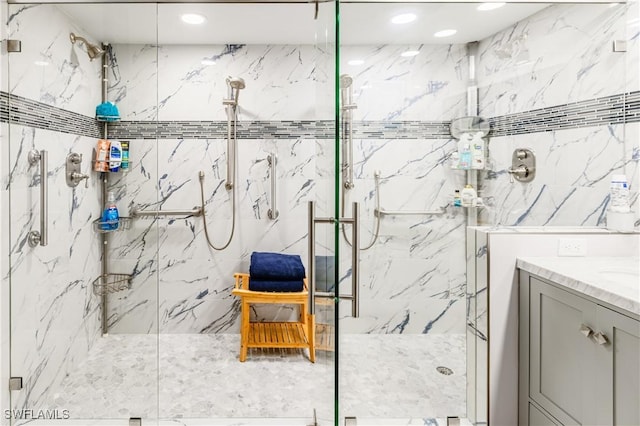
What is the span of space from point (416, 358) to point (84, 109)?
1.87 metres

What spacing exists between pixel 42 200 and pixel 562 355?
2284 millimetres

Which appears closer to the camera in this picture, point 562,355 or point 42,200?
point 562,355

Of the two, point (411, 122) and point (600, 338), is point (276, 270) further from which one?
point (600, 338)

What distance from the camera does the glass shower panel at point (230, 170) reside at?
2562 millimetres

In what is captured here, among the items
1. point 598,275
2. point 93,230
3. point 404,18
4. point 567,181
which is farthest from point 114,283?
point 567,181

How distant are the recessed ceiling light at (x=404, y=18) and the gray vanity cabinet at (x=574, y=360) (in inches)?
45.5

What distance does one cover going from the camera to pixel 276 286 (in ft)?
8.38

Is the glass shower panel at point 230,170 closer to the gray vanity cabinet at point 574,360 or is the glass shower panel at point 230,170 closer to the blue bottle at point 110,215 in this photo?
the blue bottle at point 110,215

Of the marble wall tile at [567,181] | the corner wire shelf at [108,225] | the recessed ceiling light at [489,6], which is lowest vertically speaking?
the corner wire shelf at [108,225]

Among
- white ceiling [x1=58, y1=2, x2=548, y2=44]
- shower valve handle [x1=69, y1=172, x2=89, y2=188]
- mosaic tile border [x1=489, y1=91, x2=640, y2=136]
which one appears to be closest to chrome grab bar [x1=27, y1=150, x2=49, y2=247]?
shower valve handle [x1=69, y1=172, x2=89, y2=188]

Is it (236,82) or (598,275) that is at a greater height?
(236,82)

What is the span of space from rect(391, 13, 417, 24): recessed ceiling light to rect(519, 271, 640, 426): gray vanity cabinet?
3.79 feet

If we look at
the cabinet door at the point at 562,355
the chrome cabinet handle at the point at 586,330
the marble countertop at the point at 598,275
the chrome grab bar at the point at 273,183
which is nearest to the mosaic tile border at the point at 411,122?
the marble countertop at the point at 598,275

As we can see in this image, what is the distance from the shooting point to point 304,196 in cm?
291
